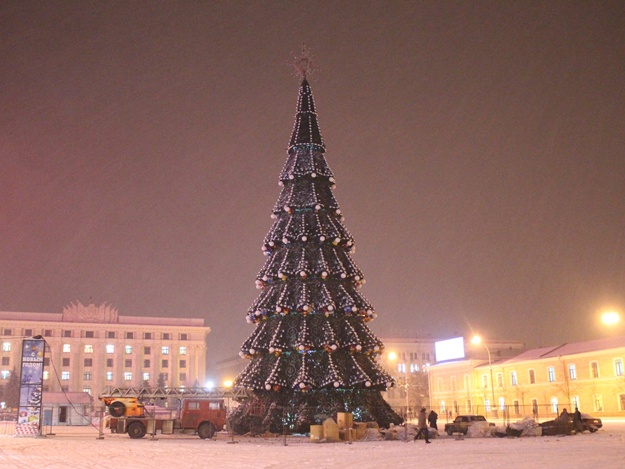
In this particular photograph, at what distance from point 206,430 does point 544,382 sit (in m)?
44.4

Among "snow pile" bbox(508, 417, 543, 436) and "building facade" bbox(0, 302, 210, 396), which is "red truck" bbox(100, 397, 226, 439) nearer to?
"snow pile" bbox(508, 417, 543, 436)

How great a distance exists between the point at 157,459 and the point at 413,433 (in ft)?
45.6

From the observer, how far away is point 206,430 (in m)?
38.0

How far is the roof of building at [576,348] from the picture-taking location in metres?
63.8

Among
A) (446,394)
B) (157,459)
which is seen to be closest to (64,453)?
(157,459)

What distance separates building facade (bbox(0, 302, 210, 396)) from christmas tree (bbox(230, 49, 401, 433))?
9775 cm

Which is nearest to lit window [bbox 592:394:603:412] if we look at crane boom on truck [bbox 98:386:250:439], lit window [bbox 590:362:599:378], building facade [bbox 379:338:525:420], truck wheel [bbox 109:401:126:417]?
lit window [bbox 590:362:599:378]

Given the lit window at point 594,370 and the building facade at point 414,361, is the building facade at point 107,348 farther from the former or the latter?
the lit window at point 594,370

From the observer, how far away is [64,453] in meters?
25.2

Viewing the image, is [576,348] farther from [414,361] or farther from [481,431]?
[414,361]

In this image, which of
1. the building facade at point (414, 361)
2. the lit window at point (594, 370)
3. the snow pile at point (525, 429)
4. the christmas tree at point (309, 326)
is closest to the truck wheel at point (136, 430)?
the christmas tree at point (309, 326)

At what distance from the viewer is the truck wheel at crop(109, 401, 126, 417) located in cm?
4078

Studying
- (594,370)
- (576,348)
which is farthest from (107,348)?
(594,370)

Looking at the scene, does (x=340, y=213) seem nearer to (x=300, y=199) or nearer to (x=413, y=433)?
(x=300, y=199)
